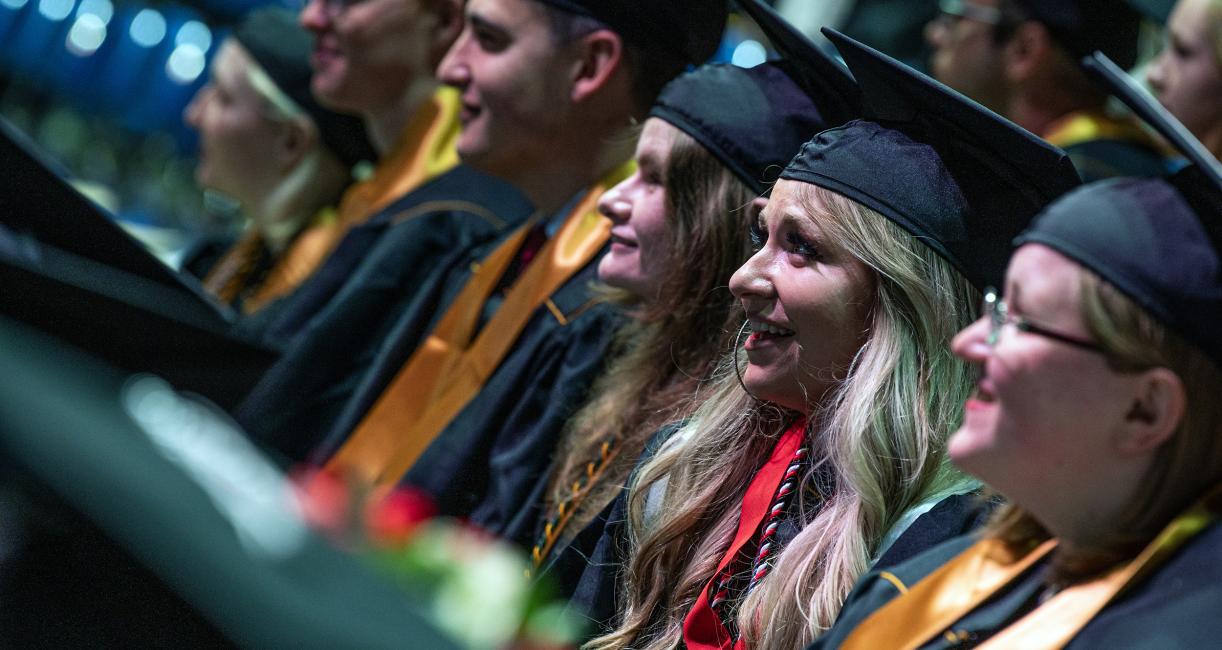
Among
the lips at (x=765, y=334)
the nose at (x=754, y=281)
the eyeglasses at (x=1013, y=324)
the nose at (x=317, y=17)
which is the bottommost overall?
the lips at (x=765, y=334)

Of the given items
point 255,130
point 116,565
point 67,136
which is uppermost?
point 116,565

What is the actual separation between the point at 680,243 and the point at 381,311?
4.89 feet

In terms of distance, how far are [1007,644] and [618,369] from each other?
1258 mm

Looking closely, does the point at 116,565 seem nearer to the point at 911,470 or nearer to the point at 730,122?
the point at 911,470

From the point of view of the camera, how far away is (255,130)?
4465 millimetres

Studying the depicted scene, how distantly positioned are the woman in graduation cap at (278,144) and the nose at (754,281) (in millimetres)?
2586

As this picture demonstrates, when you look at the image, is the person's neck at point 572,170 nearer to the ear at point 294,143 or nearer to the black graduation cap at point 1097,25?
the black graduation cap at point 1097,25

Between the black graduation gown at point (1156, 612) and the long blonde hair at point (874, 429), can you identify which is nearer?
the black graduation gown at point (1156, 612)

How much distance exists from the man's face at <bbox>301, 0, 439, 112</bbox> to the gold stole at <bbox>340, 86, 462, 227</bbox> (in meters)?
0.09

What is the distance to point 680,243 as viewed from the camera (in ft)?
7.90

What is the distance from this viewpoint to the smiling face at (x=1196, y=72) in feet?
10.6

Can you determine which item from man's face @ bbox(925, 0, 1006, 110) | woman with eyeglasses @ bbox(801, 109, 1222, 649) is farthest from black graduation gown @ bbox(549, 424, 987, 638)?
man's face @ bbox(925, 0, 1006, 110)

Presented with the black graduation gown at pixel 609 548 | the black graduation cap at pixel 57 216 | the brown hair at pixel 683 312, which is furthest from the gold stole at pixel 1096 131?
the black graduation cap at pixel 57 216

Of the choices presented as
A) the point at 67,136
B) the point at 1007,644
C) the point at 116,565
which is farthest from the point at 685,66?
the point at 67,136
